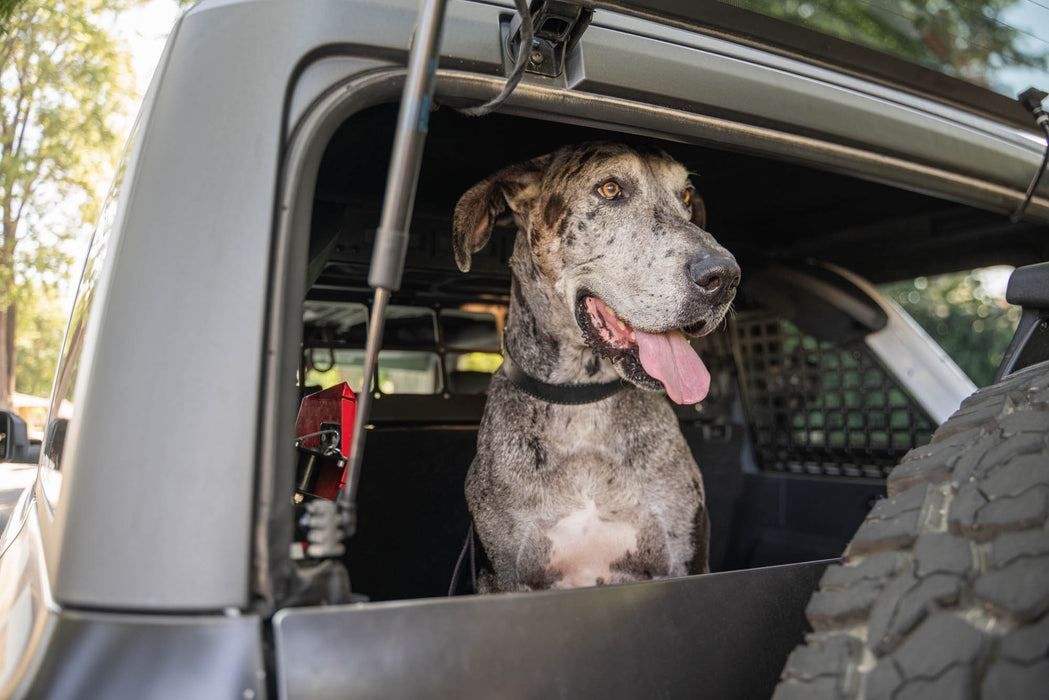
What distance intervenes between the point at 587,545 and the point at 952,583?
1.45m

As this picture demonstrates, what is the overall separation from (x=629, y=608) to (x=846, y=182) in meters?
2.04

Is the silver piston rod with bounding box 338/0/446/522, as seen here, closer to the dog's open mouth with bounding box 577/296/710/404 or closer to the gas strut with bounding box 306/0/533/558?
the gas strut with bounding box 306/0/533/558

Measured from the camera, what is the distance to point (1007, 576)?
786mm

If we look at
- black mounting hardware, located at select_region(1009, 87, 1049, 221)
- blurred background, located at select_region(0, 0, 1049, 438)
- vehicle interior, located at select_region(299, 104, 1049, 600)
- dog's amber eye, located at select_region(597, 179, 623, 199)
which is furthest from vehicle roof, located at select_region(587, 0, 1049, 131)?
blurred background, located at select_region(0, 0, 1049, 438)

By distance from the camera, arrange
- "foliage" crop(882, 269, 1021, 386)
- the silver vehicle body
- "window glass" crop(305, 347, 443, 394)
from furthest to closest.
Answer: "foliage" crop(882, 269, 1021, 386)
"window glass" crop(305, 347, 443, 394)
the silver vehicle body

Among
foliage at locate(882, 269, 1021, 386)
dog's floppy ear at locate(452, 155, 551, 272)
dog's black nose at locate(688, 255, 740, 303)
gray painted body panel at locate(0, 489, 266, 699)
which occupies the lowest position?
gray painted body panel at locate(0, 489, 266, 699)

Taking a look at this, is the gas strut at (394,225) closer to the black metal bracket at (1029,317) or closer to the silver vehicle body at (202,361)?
the silver vehicle body at (202,361)

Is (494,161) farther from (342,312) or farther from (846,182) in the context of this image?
(846,182)

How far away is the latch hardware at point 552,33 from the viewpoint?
1159 mm

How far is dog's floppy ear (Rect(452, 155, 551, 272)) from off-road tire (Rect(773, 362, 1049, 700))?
1475 mm

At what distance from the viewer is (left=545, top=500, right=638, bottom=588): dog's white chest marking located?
7.20ft

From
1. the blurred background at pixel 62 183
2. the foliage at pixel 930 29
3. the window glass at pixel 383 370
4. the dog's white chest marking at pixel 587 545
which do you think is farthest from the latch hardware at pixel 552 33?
the blurred background at pixel 62 183

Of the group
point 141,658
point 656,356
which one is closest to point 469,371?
point 656,356

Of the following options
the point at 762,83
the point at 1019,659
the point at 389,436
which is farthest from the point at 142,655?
the point at 389,436
